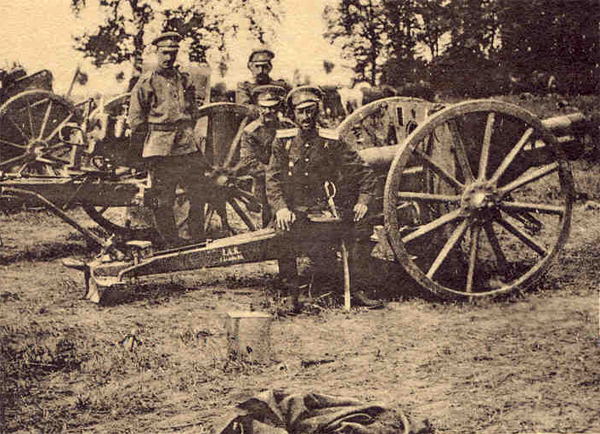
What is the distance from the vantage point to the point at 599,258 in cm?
541

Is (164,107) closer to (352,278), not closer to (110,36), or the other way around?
(110,36)

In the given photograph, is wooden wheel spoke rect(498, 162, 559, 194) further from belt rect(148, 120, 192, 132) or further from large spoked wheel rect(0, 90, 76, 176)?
large spoked wheel rect(0, 90, 76, 176)

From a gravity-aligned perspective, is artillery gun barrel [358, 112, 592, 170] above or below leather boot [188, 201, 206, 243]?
above

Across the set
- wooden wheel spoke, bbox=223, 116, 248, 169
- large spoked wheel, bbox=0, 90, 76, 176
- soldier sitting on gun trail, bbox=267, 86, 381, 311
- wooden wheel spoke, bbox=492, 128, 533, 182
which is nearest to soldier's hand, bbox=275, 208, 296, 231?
soldier sitting on gun trail, bbox=267, 86, 381, 311

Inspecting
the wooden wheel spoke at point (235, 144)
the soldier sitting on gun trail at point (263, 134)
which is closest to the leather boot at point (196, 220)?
the wooden wheel spoke at point (235, 144)

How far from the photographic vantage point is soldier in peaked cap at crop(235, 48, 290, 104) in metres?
5.54

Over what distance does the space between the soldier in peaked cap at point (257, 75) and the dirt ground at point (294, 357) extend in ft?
5.77

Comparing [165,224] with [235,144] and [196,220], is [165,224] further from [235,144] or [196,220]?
[235,144]

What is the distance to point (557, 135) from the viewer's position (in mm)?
5375

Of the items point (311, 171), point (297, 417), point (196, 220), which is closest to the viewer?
point (297, 417)

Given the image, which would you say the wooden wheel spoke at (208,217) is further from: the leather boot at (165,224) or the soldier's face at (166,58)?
the soldier's face at (166,58)

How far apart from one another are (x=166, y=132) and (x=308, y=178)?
1.60 metres

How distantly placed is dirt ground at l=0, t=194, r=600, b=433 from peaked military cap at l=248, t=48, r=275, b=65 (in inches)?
73.2

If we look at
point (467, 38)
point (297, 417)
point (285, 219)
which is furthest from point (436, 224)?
point (467, 38)
